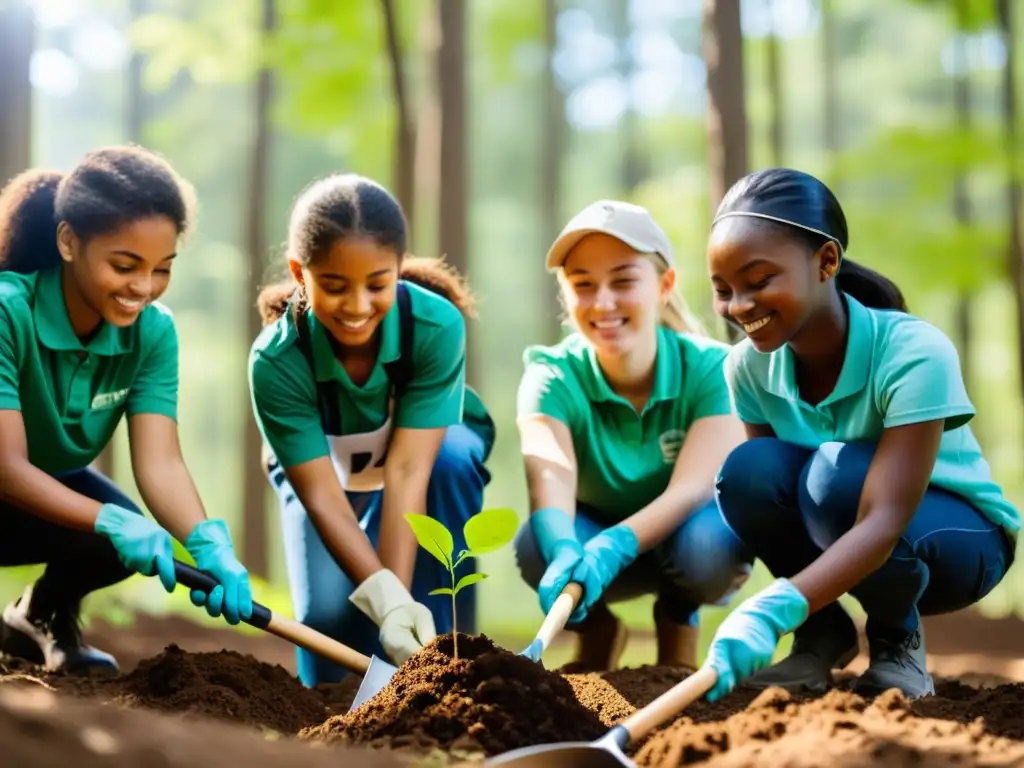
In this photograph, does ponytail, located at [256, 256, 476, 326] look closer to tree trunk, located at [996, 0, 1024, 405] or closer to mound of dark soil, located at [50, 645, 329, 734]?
mound of dark soil, located at [50, 645, 329, 734]

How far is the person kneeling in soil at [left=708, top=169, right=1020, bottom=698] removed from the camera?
2223mm

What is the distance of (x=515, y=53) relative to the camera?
10.8m

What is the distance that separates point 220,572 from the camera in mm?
2674

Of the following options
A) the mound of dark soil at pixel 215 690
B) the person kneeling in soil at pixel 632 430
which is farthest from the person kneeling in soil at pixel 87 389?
the person kneeling in soil at pixel 632 430

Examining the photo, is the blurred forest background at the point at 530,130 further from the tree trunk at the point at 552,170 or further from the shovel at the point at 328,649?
the shovel at the point at 328,649

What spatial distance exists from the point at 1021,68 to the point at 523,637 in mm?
6039

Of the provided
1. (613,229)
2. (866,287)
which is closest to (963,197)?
(613,229)

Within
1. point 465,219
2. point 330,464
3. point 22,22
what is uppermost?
point 22,22

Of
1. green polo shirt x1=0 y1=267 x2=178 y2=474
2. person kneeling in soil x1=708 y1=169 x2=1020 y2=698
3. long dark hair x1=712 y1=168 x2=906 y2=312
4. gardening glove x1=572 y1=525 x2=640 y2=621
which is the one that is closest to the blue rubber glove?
person kneeling in soil x1=708 y1=169 x2=1020 y2=698

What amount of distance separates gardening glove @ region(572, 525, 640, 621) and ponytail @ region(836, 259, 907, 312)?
83 centimetres

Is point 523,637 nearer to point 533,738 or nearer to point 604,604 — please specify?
point 604,604

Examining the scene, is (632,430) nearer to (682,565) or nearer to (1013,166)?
(682,565)

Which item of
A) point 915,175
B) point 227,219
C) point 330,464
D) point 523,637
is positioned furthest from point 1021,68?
point 227,219

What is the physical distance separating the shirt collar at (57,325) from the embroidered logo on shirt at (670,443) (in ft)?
5.02
